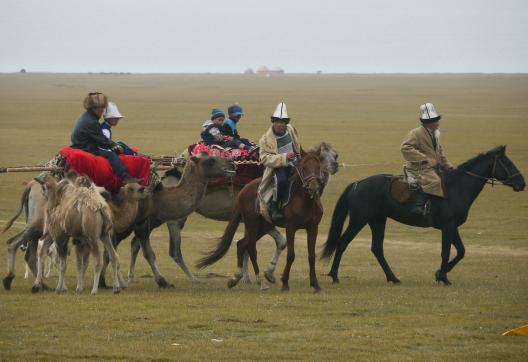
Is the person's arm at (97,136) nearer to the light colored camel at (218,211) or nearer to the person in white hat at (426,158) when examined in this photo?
the light colored camel at (218,211)

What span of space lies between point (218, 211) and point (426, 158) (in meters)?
3.32

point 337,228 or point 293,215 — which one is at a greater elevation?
point 293,215

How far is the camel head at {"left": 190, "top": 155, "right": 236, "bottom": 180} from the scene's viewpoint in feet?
51.1

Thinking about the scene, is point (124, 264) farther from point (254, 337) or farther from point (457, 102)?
point (457, 102)

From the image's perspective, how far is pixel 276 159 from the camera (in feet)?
48.1

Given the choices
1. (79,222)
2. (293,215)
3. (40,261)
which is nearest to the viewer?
(79,222)

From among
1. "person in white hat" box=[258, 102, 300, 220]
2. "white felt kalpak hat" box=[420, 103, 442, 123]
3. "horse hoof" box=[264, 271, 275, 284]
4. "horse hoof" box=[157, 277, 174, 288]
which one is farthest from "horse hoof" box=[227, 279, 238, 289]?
"white felt kalpak hat" box=[420, 103, 442, 123]

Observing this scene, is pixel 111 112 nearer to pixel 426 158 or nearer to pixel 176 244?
pixel 176 244

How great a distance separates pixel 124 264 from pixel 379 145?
97.5 feet

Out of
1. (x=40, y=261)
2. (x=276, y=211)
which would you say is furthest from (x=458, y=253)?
(x=40, y=261)

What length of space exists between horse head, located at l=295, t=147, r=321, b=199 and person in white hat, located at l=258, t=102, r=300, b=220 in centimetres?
23

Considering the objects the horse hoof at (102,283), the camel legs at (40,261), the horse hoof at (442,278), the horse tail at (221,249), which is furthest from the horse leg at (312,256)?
the camel legs at (40,261)

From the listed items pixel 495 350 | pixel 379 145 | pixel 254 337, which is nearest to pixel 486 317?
pixel 495 350

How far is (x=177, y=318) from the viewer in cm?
1239
